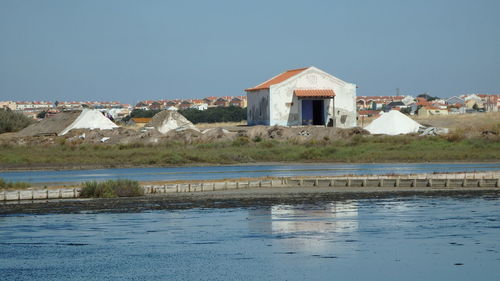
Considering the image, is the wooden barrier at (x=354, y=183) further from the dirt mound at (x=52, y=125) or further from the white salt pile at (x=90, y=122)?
the dirt mound at (x=52, y=125)

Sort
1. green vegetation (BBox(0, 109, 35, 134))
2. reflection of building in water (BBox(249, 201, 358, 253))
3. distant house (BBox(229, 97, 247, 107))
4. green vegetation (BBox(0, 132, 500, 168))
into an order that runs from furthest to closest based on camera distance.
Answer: distant house (BBox(229, 97, 247, 107)) < green vegetation (BBox(0, 109, 35, 134)) < green vegetation (BBox(0, 132, 500, 168)) < reflection of building in water (BBox(249, 201, 358, 253))

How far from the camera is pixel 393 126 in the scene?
54.2 m

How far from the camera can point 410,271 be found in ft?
53.7

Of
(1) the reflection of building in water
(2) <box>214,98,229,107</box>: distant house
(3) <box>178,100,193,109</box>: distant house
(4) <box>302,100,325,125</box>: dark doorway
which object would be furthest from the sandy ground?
(2) <box>214,98,229,107</box>: distant house

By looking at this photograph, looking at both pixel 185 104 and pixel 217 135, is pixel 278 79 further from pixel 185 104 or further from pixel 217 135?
pixel 185 104

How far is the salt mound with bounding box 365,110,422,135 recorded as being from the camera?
53812mm

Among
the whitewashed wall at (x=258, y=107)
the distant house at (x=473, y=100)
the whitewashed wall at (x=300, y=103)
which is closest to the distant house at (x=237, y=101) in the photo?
the distant house at (x=473, y=100)

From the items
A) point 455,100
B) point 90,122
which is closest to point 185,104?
point 455,100

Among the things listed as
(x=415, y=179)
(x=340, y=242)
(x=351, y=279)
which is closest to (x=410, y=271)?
(x=351, y=279)

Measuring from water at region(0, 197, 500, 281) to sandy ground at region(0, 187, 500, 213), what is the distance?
1.26m

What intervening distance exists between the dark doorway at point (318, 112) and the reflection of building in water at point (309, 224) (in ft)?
100

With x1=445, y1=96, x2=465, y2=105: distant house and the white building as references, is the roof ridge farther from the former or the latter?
x1=445, y1=96, x2=465, y2=105: distant house

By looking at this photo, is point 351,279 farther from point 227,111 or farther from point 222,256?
point 227,111

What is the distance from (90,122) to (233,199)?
108ft
